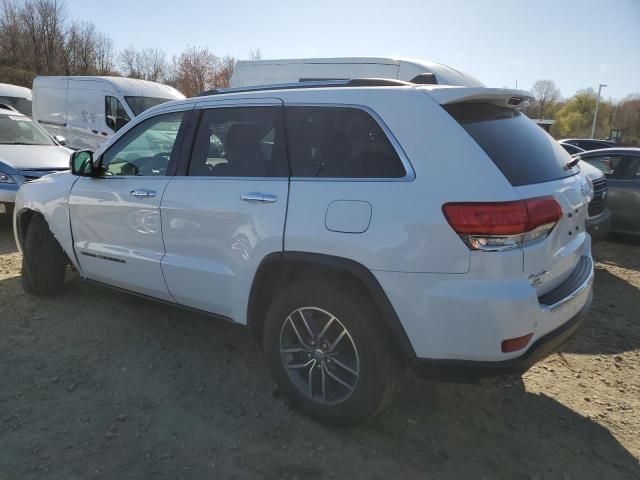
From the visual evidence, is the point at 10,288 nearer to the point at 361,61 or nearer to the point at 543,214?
the point at 543,214

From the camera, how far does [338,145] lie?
108 inches

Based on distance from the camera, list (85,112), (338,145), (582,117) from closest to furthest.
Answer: (338,145) → (85,112) → (582,117)

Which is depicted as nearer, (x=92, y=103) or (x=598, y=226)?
(x=598, y=226)

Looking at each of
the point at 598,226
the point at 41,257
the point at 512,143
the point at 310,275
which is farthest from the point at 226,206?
the point at 598,226

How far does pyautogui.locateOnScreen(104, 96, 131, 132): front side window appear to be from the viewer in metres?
11.8

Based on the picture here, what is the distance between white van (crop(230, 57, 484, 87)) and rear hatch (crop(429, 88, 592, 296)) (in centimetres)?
451

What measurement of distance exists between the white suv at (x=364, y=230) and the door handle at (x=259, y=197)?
1 centimetres

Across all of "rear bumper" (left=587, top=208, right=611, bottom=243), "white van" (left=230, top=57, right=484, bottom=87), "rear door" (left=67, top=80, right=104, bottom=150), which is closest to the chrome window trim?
"rear bumper" (left=587, top=208, right=611, bottom=243)

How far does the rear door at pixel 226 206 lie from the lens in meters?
2.88

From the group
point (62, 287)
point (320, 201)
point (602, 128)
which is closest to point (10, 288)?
point (62, 287)

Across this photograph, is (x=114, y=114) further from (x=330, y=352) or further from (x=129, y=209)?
(x=330, y=352)

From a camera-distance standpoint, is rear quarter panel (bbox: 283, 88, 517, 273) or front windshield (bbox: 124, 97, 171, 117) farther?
front windshield (bbox: 124, 97, 171, 117)

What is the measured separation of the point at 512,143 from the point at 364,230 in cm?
91

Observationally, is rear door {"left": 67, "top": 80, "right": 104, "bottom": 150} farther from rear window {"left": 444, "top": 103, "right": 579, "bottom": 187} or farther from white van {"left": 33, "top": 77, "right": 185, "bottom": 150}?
rear window {"left": 444, "top": 103, "right": 579, "bottom": 187}
